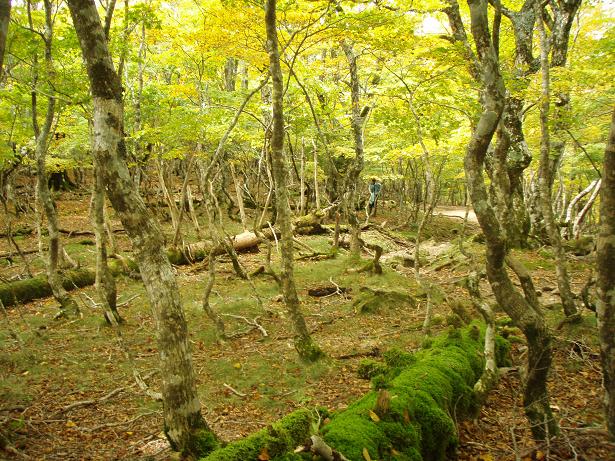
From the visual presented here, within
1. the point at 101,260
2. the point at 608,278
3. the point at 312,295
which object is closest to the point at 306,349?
the point at 312,295

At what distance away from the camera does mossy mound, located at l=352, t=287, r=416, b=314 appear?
947cm

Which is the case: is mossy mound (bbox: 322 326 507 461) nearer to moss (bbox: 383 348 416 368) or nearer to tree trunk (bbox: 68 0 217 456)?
moss (bbox: 383 348 416 368)

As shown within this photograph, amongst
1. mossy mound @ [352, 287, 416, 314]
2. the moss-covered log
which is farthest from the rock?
the moss-covered log

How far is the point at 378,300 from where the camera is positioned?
9625 millimetres

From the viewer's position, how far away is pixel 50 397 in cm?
635

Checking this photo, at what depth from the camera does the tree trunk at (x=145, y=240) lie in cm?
384

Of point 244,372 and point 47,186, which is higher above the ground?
point 47,186

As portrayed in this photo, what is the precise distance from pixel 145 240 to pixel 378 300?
22.0 ft

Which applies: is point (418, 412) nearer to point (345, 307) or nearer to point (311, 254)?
point (345, 307)

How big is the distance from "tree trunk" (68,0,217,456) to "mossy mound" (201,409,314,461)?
0.90m

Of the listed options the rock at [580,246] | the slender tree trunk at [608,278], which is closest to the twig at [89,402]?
the slender tree trunk at [608,278]

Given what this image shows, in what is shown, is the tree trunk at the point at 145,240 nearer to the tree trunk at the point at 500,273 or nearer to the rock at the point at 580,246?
the tree trunk at the point at 500,273

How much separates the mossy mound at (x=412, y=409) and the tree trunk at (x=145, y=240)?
133cm

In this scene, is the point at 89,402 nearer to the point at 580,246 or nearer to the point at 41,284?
the point at 41,284
